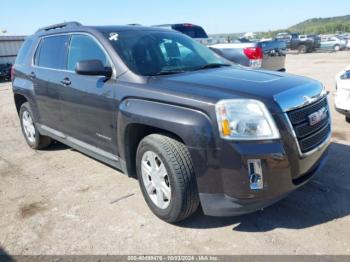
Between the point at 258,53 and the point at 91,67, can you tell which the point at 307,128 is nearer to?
the point at 91,67

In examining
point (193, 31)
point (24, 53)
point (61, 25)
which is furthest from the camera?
point (193, 31)

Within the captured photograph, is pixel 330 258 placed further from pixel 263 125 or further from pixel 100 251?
pixel 100 251

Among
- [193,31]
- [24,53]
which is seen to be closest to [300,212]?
[24,53]

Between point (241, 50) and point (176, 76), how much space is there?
5.36 meters

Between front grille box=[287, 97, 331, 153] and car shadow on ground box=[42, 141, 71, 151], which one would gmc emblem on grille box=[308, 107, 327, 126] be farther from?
car shadow on ground box=[42, 141, 71, 151]

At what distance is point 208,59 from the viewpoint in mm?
4090

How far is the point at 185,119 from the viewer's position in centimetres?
273

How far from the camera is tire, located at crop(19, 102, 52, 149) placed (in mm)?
5540

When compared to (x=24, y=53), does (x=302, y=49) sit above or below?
below

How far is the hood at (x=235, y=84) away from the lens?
2.73 meters

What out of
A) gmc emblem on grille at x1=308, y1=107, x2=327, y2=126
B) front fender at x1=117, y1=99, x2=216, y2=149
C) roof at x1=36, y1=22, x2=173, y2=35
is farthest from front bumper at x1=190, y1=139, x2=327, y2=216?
roof at x1=36, y1=22, x2=173, y2=35

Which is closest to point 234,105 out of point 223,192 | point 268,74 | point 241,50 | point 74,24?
point 223,192

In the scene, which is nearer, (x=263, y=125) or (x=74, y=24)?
(x=263, y=125)

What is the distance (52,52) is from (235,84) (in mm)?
2943
